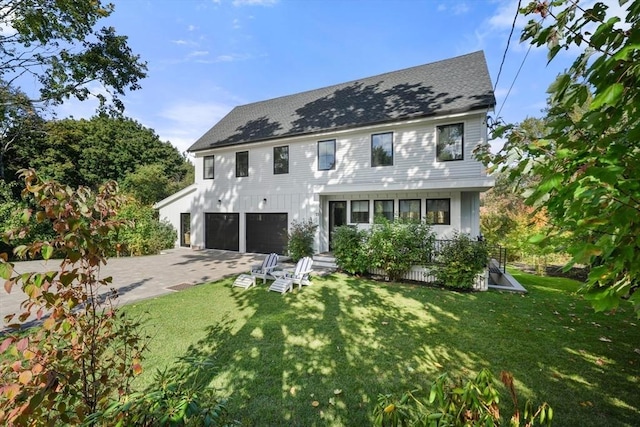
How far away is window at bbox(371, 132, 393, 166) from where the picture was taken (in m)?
12.2

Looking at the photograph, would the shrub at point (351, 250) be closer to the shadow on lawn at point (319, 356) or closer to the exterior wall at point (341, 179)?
the exterior wall at point (341, 179)

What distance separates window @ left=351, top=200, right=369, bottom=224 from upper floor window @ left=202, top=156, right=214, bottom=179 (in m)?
9.38

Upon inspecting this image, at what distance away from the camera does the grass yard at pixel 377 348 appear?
3.37 meters

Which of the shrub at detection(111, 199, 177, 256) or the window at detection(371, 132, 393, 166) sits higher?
the window at detection(371, 132, 393, 166)

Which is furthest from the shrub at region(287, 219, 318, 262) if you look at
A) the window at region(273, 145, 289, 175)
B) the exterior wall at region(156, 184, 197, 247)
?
the exterior wall at region(156, 184, 197, 247)

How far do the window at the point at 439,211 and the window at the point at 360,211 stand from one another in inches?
107

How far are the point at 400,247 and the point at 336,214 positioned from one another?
4.80 metres

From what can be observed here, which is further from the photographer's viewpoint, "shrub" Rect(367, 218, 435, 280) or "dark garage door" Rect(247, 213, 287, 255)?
"dark garage door" Rect(247, 213, 287, 255)

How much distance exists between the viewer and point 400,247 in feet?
31.4

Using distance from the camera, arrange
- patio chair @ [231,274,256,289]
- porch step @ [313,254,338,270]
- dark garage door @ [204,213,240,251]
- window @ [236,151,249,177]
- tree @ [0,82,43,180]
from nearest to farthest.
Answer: patio chair @ [231,274,256,289], porch step @ [313,254,338,270], window @ [236,151,249,177], dark garage door @ [204,213,240,251], tree @ [0,82,43,180]

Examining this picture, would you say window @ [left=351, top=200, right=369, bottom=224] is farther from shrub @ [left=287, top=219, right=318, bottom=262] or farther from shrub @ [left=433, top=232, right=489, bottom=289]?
shrub @ [left=433, top=232, right=489, bottom=289]

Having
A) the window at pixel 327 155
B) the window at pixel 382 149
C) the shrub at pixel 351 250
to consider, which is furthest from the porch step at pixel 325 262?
the window at pixel 382 149

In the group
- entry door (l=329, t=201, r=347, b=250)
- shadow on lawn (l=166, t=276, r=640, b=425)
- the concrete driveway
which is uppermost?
entry door (l=329, t=201, r=347, b=250)

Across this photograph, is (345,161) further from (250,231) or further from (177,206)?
(177,206)
